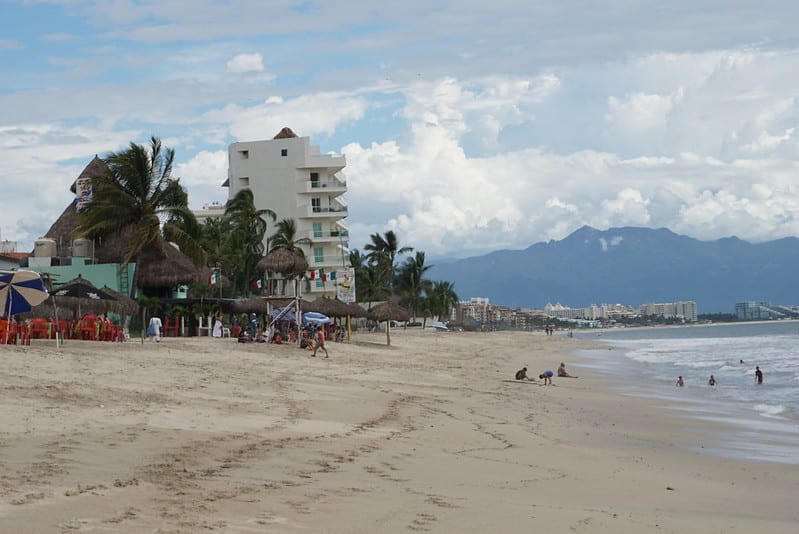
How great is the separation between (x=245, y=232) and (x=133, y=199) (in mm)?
21164

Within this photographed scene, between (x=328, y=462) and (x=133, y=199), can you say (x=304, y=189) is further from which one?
(x=328, y=462)

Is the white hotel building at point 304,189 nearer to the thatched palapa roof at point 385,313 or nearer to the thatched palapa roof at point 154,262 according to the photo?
the thatched palapa roof at point 385,313

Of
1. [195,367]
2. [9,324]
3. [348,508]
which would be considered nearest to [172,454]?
[348,508]

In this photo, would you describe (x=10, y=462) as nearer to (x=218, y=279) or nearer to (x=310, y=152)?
(x=218, y=279)

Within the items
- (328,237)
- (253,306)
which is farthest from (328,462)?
(328,237)

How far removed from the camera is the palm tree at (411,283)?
270 feet

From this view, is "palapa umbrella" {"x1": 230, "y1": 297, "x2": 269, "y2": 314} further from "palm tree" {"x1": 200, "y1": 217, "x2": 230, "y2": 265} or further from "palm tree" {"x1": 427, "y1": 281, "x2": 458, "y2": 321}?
"palm tree" {"x1": 427, "y1": 281, "x2": 458, "y2": 321}

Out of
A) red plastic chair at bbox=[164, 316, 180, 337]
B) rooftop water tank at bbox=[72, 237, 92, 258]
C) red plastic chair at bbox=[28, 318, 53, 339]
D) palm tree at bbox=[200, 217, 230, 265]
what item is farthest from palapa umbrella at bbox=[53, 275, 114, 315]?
palm tree at bbox=[200, 217, 230, 265]

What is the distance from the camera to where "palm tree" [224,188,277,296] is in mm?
52125

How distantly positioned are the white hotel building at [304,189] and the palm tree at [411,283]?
→ 15.6 meters

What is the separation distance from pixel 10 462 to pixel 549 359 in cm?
4030

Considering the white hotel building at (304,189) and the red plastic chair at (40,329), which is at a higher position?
the white hotel building at (304,189)

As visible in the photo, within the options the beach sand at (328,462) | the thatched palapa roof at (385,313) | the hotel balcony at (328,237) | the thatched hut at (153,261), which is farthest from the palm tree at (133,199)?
the hotel balcony at (328,237)

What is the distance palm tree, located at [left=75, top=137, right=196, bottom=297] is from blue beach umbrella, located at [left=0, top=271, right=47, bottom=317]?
13471 mm
